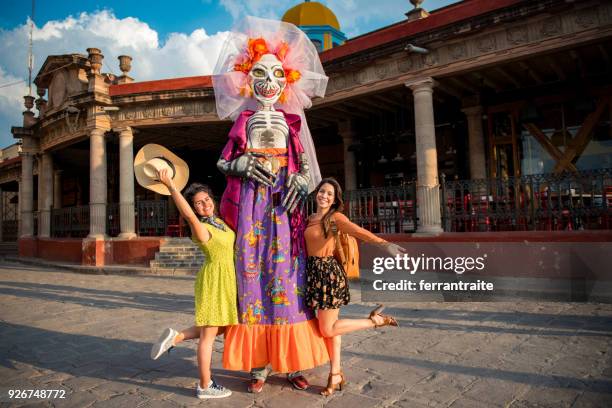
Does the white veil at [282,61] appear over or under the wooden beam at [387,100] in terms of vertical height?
under

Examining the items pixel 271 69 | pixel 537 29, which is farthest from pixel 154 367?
pixel 537 29

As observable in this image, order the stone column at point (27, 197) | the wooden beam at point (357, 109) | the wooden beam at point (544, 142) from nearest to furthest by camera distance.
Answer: the wooden beam at point (544, 142)
the wooden beam at point (357, 109)
the stone column at point (27, 197)

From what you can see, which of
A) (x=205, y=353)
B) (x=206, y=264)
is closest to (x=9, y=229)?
(x=206, y=264)

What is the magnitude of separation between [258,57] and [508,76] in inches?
361

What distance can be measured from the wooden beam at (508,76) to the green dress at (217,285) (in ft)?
30.6

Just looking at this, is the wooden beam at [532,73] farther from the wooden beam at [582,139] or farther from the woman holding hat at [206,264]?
the woman holding hat at [206,264]

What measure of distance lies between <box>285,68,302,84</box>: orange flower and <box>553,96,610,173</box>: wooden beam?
10251 millimetres

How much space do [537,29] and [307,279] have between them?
7.76 m

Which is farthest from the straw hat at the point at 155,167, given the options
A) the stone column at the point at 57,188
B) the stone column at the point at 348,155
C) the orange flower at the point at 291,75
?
the stone column at the point at 57,188

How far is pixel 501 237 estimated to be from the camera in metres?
7.86

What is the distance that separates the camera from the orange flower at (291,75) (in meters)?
3.53

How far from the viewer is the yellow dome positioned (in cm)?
2131

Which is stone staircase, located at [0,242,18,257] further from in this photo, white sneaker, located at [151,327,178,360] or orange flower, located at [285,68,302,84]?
orange flower, located at [285,68,302,84]

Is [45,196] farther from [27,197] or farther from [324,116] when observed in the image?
[324,116]
